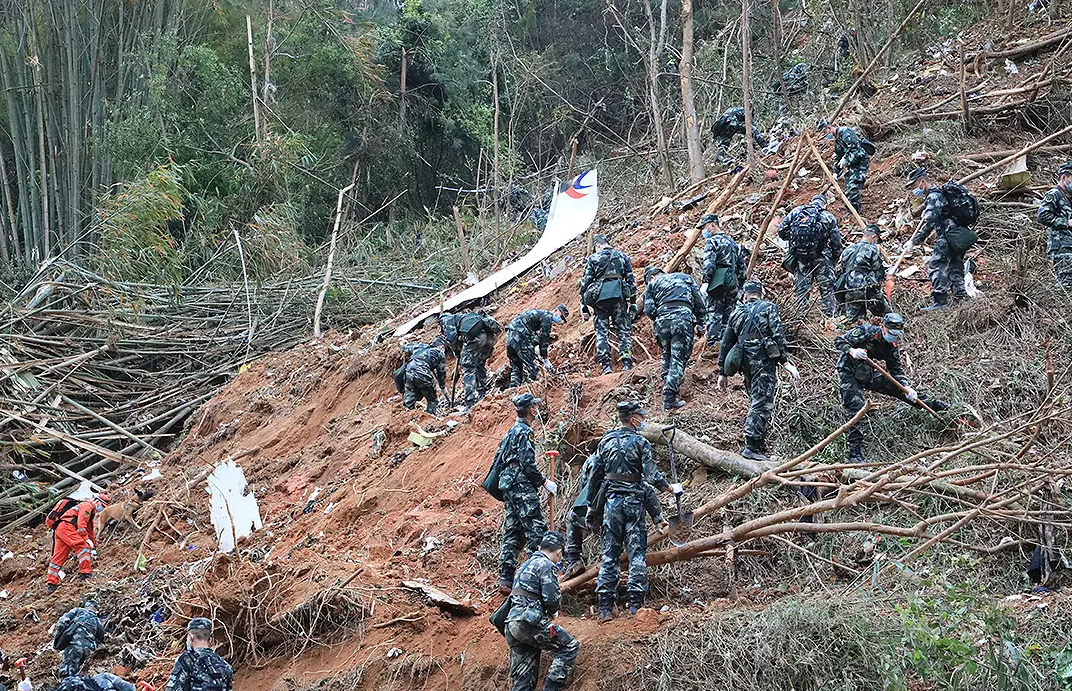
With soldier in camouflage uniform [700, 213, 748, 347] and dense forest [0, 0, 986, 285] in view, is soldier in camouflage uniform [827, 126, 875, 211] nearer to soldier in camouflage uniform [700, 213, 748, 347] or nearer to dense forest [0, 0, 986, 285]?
soldier in camouflage uniform [700, 213, 748, 347]

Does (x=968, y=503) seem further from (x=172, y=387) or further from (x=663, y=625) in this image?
(x=172, y=387)

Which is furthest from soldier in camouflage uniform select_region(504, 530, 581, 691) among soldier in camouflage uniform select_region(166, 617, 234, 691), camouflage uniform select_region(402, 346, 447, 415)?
camouflage uniform select_region(402, 346, 447, 415)

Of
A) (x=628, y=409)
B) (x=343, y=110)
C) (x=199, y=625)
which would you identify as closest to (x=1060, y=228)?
(x=628, y=409)

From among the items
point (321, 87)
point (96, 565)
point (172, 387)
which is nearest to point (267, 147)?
point (321, 87)

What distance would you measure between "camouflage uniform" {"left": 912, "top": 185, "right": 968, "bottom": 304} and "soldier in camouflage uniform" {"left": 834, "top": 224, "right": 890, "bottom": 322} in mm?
1058

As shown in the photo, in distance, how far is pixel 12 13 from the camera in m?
19.7

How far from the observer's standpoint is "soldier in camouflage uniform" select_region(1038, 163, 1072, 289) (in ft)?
33.2

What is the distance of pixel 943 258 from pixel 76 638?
8.67 metres

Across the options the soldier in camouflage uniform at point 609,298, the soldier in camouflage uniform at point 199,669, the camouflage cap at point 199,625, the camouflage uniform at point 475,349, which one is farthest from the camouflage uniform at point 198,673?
the soldier in camouflage uniform at point 609,298

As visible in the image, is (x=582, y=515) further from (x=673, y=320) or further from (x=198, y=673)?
(x=198, y=673)

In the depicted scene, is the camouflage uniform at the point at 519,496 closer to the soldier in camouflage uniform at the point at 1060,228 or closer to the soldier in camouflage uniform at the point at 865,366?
the soldier in camouflage uniform at the point at 865,366

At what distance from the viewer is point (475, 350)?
39.4ft

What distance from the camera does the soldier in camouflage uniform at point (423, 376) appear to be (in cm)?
1188

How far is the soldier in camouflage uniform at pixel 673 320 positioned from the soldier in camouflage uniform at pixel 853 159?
365 centimetres
